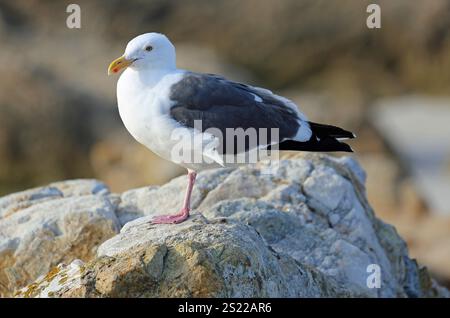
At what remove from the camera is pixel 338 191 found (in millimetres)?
7461

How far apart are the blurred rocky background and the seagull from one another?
7824 millimetres

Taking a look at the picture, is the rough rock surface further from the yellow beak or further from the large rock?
the yellow beak

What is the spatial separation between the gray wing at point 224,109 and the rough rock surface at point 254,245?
0.63 m

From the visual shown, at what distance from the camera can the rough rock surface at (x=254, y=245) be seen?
516cm

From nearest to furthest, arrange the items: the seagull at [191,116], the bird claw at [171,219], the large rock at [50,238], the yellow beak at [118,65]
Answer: the bird claw at [171,219] < the seagull at [191,116] < the yellow beak at [118,65] < the large rock at [50,238]

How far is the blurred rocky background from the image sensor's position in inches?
615

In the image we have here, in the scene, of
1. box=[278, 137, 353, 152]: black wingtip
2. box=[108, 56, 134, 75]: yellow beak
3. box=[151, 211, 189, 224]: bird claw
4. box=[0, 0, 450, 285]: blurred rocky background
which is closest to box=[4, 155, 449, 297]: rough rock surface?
box=[151, 211, 189, 224]: bird claw

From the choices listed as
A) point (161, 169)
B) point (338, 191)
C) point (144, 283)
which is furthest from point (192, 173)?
point (161, 169)

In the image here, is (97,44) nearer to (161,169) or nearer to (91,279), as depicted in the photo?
(161,169)

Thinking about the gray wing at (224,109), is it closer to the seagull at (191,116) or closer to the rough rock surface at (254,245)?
the seagull at (191,116)

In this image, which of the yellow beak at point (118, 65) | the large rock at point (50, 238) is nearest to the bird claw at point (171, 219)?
the large rock at point (50, 238)

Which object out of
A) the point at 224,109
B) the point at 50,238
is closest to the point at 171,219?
the point at 224,109

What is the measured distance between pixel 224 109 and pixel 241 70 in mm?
14615

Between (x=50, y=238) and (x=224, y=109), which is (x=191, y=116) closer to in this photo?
(x=224, y=109)
